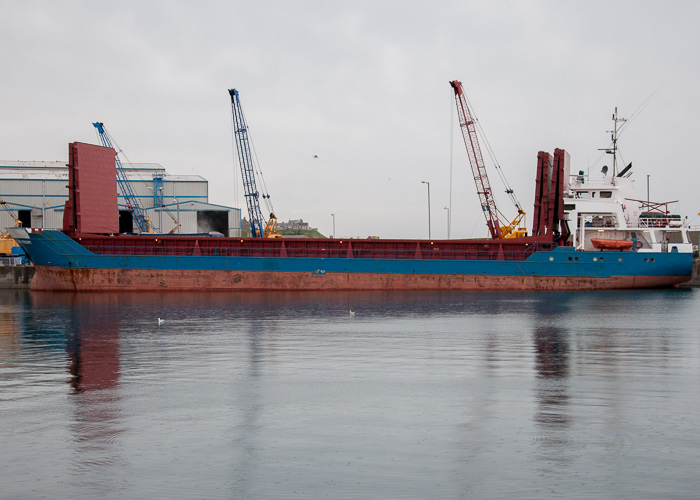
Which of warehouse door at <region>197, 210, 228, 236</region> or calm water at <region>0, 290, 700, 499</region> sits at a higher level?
warehouse door at <region>197, 210, 228, 236</region>

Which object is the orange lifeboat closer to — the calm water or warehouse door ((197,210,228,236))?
the calm water

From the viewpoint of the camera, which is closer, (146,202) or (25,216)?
(25,216)

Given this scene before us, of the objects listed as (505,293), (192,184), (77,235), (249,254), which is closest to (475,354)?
(505,293)

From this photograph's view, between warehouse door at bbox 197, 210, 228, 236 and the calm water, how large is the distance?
163 ft

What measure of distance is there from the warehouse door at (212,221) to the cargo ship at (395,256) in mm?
25122

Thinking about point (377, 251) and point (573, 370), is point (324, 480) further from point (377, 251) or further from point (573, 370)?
point (377, 251)

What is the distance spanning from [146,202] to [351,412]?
68869mm

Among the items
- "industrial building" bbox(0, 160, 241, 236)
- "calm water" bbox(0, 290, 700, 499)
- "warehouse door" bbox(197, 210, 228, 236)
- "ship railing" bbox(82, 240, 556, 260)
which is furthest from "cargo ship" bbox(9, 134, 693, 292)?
"warehouse door" bbox(197, 210, 228, 236)

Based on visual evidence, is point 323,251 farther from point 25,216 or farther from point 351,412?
point 25,216

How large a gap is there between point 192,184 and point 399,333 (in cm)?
5836

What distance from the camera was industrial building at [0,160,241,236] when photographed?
7281 cm

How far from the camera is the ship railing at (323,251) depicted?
49.2 m

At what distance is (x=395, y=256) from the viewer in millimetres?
49750

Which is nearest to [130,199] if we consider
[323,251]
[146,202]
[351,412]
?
[146,202]
